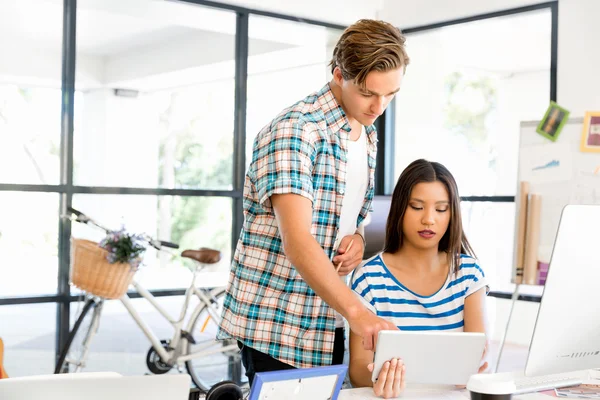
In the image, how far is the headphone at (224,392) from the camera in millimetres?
1235

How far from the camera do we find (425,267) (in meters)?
2.07

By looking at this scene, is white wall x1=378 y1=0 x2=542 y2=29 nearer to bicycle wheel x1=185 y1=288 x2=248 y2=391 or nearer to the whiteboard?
the whiteboard

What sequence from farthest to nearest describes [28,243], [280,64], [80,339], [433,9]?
[433,9] < [280,64] < [80,339] < [28,243]

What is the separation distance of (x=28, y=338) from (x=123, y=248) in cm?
63

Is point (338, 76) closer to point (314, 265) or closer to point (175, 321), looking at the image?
point (314, 265)

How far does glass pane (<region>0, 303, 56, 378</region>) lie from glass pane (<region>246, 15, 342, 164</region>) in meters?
1.35

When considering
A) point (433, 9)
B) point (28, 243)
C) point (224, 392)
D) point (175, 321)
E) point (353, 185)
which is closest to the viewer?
point (224, 392)

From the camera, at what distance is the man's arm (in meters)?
1.55

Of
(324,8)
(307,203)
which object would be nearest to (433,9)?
(324,8)

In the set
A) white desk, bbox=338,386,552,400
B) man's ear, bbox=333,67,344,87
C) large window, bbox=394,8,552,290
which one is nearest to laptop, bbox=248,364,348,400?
white desk, bbox=338,386,552,400

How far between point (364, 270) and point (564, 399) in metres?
0.64

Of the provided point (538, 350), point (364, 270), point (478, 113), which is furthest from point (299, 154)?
point (478, 113)

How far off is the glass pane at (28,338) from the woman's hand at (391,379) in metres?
2.44

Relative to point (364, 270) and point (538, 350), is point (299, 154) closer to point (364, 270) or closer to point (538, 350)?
point (364, 270)
